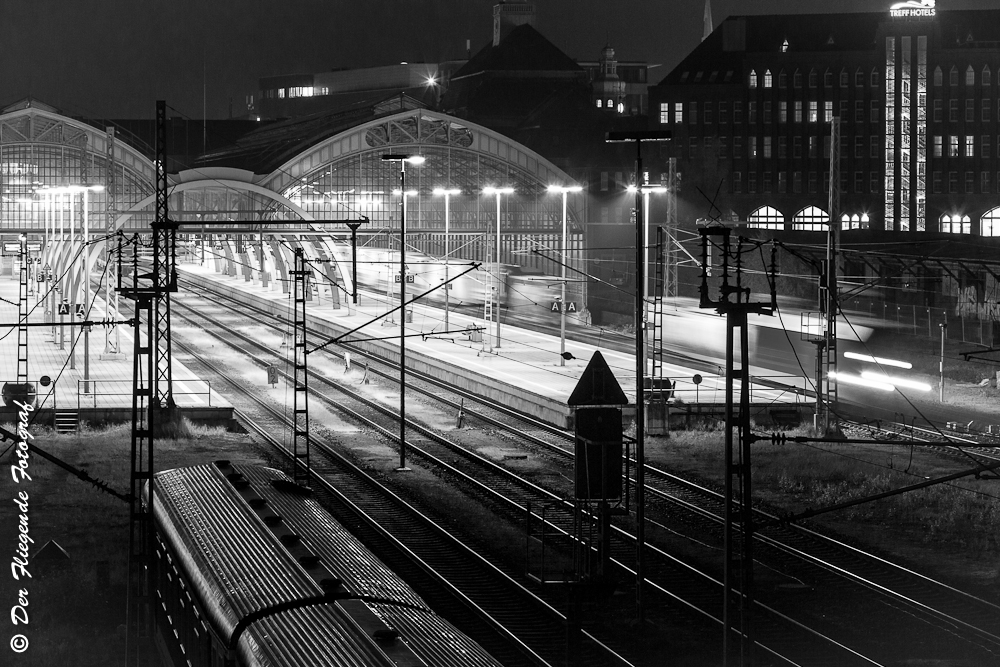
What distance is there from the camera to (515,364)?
142ft

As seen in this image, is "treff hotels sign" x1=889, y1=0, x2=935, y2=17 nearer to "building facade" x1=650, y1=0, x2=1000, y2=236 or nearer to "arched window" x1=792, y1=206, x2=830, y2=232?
"building facade" x1=650, y1=0, x2=1000, y2=236

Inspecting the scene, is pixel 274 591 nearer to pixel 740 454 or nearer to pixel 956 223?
pixel 740 454

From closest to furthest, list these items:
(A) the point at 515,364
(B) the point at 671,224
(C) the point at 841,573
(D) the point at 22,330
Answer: (C) the point at 841,573 → (D) the point at 22,330 → (A) the point at 515,364 → (B) the point at 671,224

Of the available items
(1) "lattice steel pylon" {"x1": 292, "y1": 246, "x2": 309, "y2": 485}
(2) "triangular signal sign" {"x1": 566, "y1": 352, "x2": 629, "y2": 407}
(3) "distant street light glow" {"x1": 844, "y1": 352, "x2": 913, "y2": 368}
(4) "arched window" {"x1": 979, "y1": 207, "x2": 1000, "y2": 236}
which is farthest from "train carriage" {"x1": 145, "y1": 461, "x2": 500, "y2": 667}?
(4) "arched window" {"x1": 979, "y1": 207, "x2": 1000, "y2": 236}

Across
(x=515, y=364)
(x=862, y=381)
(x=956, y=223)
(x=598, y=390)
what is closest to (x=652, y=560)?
(x=598, y=390)

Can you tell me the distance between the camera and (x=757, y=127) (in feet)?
292

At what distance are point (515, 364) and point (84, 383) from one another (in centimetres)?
1413

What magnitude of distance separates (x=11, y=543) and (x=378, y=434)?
1318 cm

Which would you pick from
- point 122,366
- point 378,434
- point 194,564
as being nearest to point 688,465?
point 378,434

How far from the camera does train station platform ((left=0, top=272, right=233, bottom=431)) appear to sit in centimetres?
3300

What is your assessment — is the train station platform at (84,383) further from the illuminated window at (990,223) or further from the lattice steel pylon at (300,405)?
the illuminated window at (990,223)

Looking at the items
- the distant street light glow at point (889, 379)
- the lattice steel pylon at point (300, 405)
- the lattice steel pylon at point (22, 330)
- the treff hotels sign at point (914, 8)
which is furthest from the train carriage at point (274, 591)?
the treff hotels sign at point (914, 8)

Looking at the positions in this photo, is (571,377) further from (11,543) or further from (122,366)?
(11,543)

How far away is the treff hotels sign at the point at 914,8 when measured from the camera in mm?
80312
